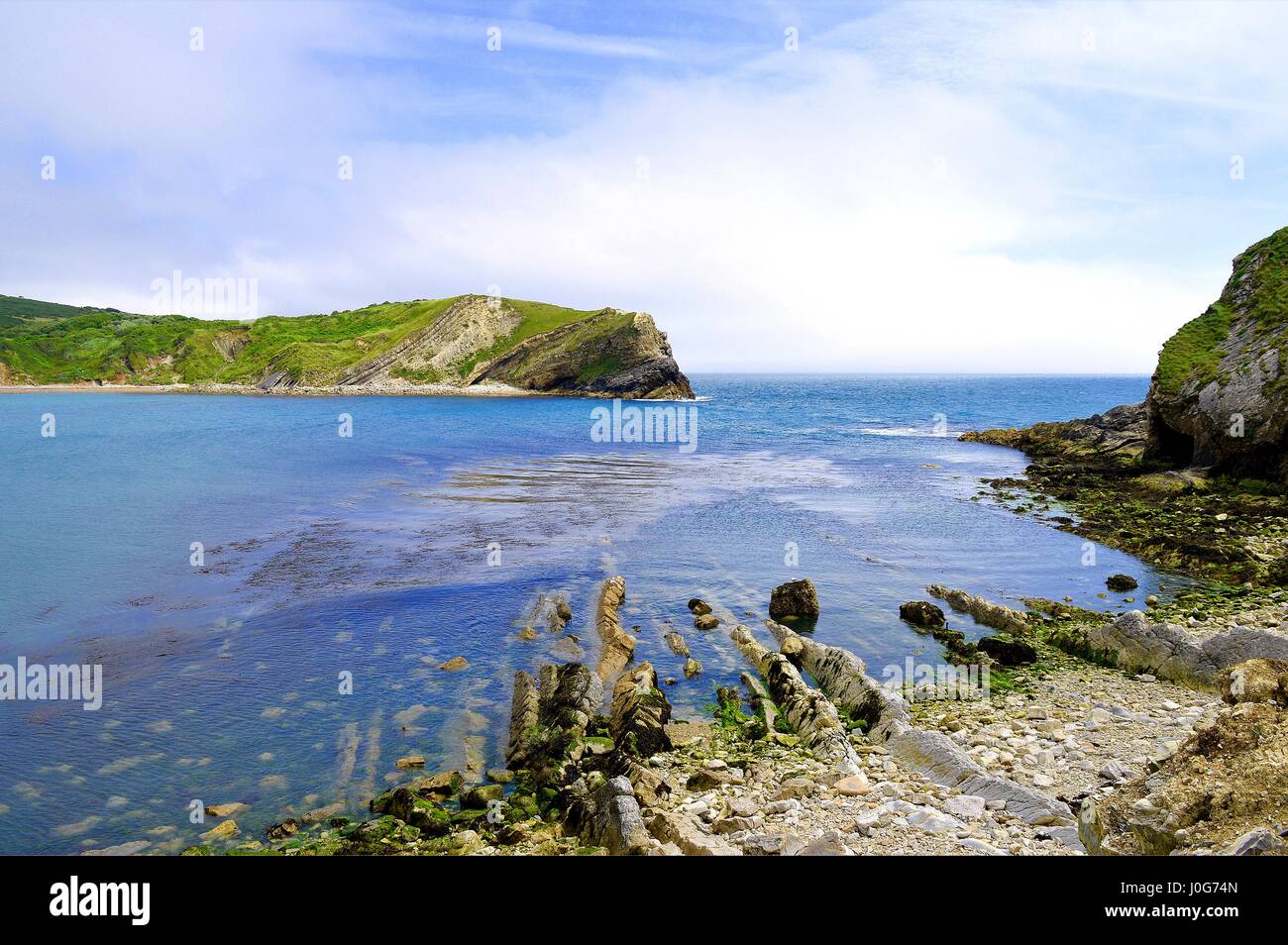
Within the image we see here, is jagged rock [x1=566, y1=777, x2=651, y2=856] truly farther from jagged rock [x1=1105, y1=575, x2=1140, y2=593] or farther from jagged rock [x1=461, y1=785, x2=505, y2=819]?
jagged rock [x1=1105, y1=575, x2=1140, y2=593]

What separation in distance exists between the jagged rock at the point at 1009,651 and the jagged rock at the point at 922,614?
1.97 metres

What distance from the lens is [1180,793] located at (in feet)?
23.7

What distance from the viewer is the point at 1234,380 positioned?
37.1 metres

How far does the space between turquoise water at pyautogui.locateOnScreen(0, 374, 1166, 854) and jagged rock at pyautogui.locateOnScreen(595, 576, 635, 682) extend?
1.55ft

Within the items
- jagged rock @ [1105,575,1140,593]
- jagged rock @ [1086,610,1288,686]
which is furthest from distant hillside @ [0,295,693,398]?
jagged rock @ [1086,610,1288,686]

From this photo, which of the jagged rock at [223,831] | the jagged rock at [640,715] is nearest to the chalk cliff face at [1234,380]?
the jagged rock at [640,715]

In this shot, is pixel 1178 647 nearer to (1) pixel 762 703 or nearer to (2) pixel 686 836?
(1) pixel 762 703

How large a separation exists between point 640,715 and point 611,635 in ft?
18.6

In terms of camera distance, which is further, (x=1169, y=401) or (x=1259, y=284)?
(x=1259, y=284)

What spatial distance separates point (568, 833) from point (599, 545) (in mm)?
19607

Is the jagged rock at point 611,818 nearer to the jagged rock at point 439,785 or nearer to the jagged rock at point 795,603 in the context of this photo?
the jagged rock at point 439,785

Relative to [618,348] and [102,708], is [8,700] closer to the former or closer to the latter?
[102,708]

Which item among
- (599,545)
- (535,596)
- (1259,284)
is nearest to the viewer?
(535,596)

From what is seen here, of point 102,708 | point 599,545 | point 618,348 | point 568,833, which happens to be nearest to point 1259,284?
point 599,545
